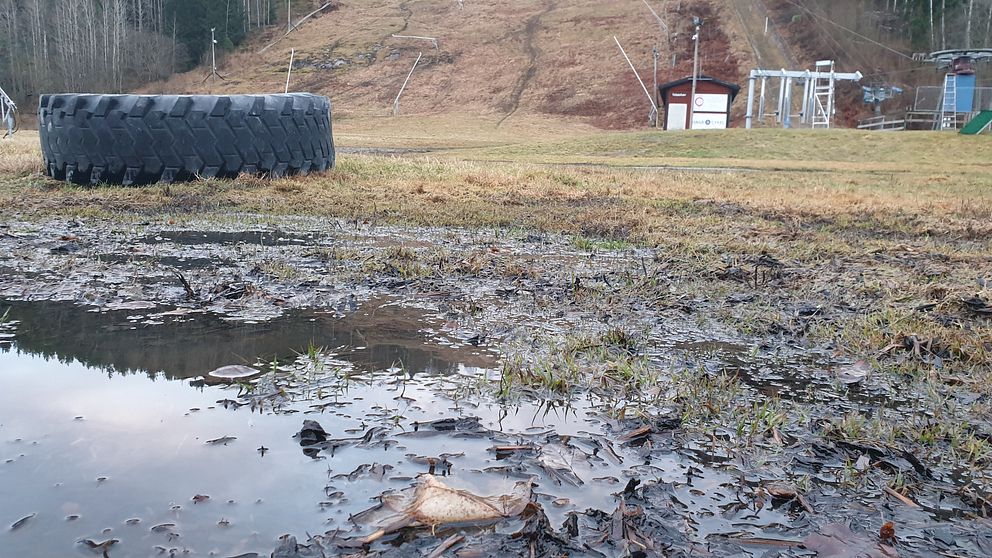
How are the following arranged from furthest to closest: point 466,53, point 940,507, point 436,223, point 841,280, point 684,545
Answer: point 466,53
point 436,223
point 841,280
point 940,507
point 684,545

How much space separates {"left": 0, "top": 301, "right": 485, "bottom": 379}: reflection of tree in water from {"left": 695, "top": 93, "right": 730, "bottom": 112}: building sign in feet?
143

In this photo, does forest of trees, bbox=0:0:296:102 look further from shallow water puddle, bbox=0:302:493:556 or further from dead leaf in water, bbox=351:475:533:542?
dead leaf in water, bbox=351:475:533:542

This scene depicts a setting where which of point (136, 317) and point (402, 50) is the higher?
point (402, 50)

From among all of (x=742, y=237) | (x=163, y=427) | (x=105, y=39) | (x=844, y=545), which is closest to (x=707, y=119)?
(x=742, y=237)

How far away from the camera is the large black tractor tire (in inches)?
322

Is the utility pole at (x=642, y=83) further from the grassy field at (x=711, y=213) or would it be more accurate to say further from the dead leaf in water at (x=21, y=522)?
the dead leaf in water at (x=21, y=522)

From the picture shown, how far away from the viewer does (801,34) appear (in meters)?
65.2

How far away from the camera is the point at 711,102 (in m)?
45.0

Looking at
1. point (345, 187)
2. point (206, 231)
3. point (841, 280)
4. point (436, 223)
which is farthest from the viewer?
point (345, 187)

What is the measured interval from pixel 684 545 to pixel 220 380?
1755 mm

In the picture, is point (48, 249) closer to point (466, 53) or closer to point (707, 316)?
point (707, 316)

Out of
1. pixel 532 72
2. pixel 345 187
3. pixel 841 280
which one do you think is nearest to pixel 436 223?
pixel 345 187

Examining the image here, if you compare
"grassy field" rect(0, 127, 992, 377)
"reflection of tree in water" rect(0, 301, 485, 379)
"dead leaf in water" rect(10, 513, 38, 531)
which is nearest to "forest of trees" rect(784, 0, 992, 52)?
"grassy field" rect(0, 127, 992, 377)

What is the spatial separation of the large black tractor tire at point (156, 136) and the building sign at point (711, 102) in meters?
39.0
